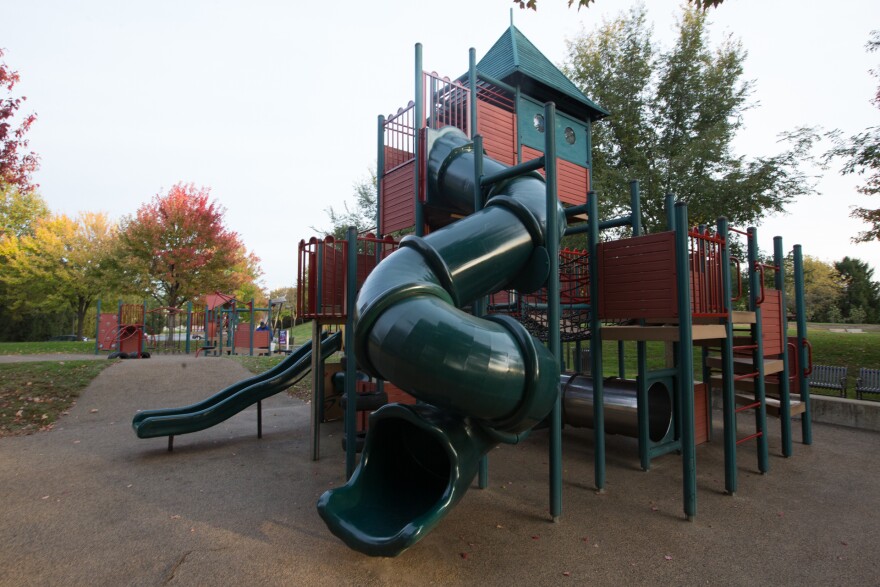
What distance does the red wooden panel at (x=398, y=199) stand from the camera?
6758 millimetres

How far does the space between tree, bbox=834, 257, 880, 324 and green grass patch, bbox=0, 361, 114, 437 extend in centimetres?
4542

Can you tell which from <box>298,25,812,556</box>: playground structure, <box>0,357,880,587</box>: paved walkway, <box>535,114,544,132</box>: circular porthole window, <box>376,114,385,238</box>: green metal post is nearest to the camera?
<box>298,25,812,556</box>: playground structure

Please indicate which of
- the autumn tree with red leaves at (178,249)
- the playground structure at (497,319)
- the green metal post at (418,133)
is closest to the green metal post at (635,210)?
the playground structure at (497,319)

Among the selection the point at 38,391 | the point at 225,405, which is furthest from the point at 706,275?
the point at 38,391

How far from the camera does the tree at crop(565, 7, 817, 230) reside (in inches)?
558

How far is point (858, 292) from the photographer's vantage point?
3591cm

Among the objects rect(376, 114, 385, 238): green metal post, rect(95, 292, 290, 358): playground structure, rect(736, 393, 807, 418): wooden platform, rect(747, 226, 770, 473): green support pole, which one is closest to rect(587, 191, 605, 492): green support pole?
rect(747, 226, 770, 473): green support pole

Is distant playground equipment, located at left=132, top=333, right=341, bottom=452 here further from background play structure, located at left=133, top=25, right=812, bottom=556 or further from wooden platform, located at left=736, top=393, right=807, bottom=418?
wooden platform, located at left=736, top=393, right=807, bottom=418

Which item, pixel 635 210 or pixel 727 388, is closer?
pixel 727 388

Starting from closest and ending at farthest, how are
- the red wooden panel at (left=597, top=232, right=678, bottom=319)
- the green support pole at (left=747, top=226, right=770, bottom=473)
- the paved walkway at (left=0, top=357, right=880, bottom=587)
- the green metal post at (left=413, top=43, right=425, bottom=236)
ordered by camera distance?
the paved walkway at (left=0, top=357, right=880, bottom=587)
the red wooden panel at (left=597, top=232, right=678, bottom=319)
the green support pole at (left=747, top=226, right=770, bottom=473)
the green metal post at (left=413, top=43, right=425, bottom=236)

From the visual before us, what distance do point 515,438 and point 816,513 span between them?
3.31 meters

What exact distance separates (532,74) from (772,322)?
6238 mm

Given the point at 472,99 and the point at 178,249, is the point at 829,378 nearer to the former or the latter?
the point at 472,99

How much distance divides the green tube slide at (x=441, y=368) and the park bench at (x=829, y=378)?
8850mm
